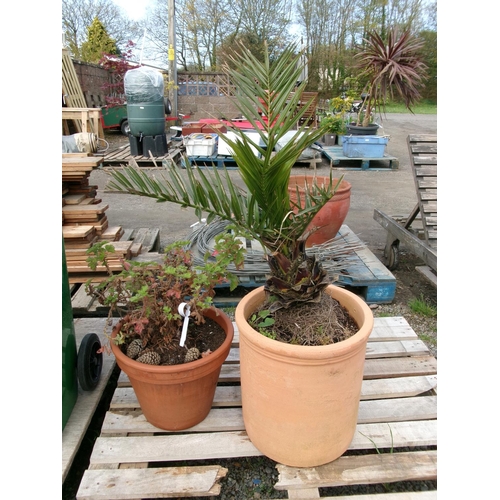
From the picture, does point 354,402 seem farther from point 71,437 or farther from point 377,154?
point 377,154

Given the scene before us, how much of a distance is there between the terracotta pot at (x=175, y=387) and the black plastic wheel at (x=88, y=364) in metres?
0.22

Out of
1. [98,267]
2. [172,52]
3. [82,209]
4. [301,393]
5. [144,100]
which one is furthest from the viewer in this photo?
[172,52]

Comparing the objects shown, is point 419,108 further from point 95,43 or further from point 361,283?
point 361,283

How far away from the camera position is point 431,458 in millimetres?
1504

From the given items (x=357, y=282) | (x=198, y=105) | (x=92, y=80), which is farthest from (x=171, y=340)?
(x=198, y=105)

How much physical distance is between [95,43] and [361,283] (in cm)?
1409

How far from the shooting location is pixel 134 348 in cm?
156

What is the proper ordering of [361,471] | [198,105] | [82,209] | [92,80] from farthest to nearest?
[198,105] → [92,80] → [82,209] → [361,471]

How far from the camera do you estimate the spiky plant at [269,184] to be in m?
Result: 1.15

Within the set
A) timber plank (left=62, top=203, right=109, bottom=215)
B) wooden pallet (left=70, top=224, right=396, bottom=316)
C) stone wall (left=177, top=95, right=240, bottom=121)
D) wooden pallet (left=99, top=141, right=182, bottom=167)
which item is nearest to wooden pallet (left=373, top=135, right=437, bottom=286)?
wooden pallet (left=70, top=224, right=396, bottom=316)

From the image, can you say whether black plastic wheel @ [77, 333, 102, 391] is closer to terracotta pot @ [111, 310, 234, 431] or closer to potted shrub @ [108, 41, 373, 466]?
terracotta pot @ [111, 310, 234, 431]

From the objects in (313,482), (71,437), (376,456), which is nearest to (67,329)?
(71,437)

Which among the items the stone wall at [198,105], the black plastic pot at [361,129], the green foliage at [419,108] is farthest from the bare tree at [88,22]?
the green foliage at [419,108]

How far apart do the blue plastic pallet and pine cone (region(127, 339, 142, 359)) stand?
1.20 metres
